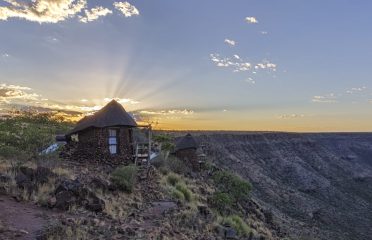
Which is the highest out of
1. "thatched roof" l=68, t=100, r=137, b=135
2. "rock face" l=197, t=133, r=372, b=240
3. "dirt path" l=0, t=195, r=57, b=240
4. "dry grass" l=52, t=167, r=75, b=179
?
"thatched roof" l=68, t=100, r=137, b=135

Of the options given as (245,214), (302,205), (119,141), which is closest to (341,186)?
(302,205)

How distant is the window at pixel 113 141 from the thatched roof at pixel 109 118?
0.68 meters

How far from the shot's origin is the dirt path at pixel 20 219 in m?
13.8

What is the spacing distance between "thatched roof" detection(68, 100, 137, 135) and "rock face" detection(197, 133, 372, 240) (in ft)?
62.0

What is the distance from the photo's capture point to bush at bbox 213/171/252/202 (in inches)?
1483

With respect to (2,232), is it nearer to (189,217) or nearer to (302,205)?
(189,217)

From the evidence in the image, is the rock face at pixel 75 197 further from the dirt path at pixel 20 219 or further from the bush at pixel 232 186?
the bush at pixel 232 186

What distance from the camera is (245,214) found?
115 ft

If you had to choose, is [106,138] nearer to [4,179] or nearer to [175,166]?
[175,166]

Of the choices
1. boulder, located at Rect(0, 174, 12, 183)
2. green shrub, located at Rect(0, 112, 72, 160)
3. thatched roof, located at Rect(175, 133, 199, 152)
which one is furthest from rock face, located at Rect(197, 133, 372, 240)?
boulder, located at Rect(0, 174, 12, 183)

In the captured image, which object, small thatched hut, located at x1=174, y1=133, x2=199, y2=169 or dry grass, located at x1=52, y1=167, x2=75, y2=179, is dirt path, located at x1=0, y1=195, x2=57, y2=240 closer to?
dry grass, located at x1=52, y1=167, x2=75, y2=179

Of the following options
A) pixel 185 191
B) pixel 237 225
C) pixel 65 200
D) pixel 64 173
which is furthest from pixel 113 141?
pixel 65 200

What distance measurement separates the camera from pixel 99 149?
2908cm

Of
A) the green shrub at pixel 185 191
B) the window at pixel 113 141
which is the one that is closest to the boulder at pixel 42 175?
the window at pixel 113 141
